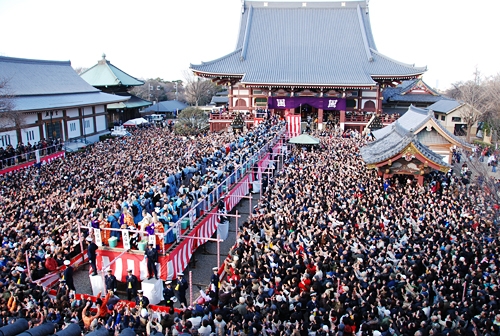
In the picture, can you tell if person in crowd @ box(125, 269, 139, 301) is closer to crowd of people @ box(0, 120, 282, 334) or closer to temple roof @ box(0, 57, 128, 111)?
crowd of people @ box(0, 120, 282, 334)

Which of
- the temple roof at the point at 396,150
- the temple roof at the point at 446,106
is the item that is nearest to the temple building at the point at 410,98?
the temple roof at the point at 446,106

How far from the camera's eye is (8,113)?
22.6m

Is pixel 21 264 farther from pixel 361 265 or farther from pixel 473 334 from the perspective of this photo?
pixel 473 334

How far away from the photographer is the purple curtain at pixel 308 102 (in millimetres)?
34750

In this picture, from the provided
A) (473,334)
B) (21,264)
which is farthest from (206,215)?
(473,334)

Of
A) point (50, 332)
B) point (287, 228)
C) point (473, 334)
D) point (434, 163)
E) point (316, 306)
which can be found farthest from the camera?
point (434, 163)

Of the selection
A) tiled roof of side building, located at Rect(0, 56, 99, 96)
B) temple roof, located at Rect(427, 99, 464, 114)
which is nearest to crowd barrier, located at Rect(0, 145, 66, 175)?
tiled roof of side building, located at Rect(0, 56, 99, 96)

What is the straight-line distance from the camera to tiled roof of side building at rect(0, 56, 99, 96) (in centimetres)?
2839

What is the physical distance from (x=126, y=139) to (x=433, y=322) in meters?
27.3

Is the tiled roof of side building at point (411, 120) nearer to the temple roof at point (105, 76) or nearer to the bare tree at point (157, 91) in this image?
the temple roof at point (105, 76)

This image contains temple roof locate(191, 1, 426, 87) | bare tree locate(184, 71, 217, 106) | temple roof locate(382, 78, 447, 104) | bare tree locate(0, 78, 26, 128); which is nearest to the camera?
bare tree locate(0, 78, 26, 128)

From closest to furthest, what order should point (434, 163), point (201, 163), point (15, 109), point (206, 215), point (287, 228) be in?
point (287, 228) → point (206, 215) → point (434, 163) → point (201, 163) → point (15, 109)

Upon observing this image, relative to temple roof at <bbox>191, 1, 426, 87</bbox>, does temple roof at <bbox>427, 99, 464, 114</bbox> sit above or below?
below

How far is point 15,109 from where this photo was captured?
80.7 ft
